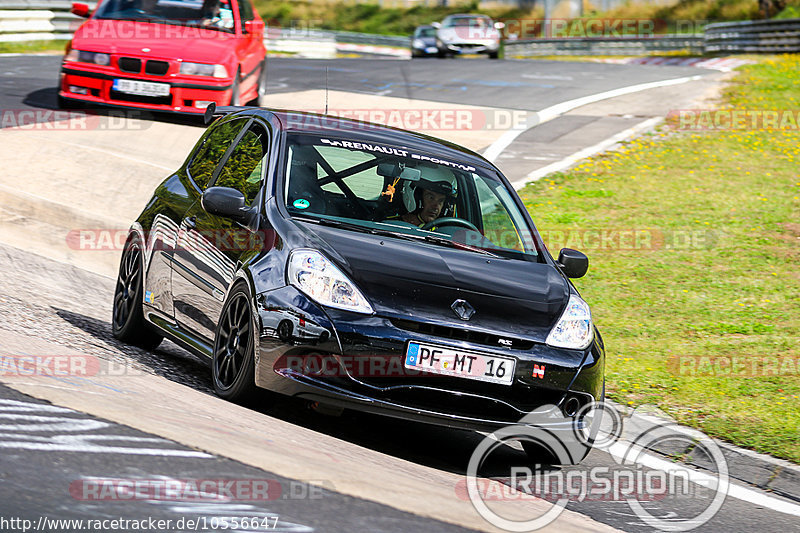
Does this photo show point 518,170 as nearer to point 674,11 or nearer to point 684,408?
point 684,408

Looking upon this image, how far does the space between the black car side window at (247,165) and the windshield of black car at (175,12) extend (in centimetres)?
926

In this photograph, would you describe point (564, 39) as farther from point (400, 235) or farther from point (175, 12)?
point (400, 235)

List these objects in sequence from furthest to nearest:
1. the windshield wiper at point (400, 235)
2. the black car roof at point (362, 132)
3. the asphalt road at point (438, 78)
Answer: the asphalt road at point (438, 78) → the black car roof at point (362, 132) → the windshield wiper at point (400, 235)

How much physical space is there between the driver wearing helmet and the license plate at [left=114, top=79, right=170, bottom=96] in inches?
337

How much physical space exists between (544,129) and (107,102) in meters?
7.15

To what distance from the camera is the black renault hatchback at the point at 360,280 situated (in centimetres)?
543

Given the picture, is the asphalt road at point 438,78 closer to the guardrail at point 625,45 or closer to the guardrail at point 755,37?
the guardrail at point 755,37

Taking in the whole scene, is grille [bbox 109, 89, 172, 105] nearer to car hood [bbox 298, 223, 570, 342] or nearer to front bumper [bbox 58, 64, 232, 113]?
front bumper [bbox 58, 64, 232, 113]

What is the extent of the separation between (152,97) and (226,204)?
9094 mm

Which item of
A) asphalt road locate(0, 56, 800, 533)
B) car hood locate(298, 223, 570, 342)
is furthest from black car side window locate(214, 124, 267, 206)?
asphalt road locate(0, 56, 800, 533)

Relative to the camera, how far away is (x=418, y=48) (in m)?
39.0

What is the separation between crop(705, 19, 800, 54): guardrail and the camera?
33094mm

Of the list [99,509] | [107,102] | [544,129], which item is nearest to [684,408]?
[99,509]

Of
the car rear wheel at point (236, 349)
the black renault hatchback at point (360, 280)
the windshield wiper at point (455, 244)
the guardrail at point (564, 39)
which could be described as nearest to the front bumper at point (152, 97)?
the black renault hatchback at point (360, 280)
